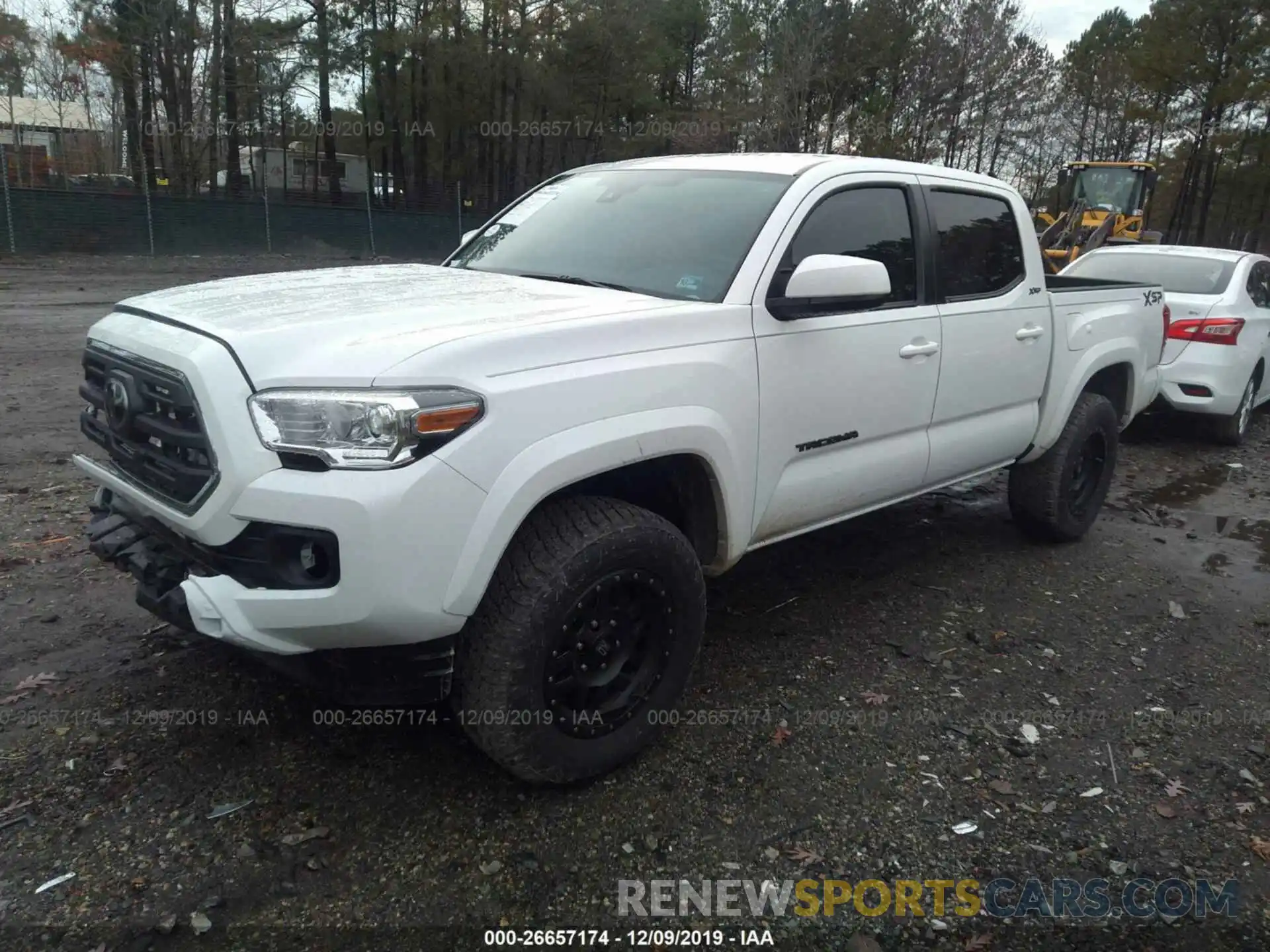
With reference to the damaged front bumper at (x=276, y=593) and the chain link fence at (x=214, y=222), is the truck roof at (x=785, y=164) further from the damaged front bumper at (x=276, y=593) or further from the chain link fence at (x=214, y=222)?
the chain link fence at (x=214, y=222)

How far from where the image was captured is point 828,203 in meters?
3.74

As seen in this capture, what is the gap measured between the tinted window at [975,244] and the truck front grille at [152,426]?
306 centimetres

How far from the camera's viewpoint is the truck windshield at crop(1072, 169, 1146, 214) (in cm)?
2172

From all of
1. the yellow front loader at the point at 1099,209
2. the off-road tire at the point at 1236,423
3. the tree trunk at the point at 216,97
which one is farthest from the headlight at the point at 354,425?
the tree trunk at the point at 216,97

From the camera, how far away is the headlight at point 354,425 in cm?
238

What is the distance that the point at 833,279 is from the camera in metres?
3.19

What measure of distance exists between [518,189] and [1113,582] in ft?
108

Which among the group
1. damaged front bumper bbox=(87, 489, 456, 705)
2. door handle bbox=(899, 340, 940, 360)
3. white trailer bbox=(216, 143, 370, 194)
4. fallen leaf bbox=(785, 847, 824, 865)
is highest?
white trailer bbox=(216, 143, 370, 194)

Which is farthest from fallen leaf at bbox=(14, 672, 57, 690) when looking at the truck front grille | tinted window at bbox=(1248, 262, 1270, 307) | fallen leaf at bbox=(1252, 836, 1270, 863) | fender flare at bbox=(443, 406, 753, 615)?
tinted window at bbox=(1248, 262, 1270, 307)

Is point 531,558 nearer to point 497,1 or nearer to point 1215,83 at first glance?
point 497,1

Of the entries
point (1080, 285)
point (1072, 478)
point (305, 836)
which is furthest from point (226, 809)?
point (1080, 285)

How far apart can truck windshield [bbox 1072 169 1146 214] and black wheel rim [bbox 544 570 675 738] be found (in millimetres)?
21712

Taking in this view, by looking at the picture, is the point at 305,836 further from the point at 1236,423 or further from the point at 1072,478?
the point at 1236,423

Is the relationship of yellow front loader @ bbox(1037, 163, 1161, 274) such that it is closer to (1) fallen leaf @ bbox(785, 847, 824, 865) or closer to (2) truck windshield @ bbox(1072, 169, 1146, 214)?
(2) truck windshield @ bbox(1072, 169, 1146, 214)
